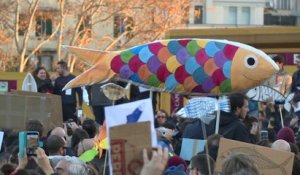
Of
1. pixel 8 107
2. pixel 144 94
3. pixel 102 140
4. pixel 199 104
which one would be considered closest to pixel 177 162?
pixel 102 140

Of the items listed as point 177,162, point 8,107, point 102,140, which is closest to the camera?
point 177,162

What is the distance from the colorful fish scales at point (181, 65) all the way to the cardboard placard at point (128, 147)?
17.2ft

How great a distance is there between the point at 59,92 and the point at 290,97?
396 cm

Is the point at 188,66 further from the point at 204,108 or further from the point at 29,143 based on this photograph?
the point at 29,143

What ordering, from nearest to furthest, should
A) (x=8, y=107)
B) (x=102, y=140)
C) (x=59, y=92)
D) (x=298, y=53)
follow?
(x=102, y=140) < (x=8, y=107) < (x=59, y=92) < (x=298, y=53)

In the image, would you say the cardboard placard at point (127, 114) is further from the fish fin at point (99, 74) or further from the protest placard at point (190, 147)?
the fish fin at point (99, 74)

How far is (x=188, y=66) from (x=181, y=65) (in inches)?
3.3

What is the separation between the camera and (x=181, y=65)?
11.6m

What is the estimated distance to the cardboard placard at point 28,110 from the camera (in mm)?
13844

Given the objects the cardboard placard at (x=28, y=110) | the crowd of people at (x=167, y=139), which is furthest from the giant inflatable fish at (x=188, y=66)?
the cardboard placard at (x=28, y=110)

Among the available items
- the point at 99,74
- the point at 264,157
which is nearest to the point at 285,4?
the point at 99,74

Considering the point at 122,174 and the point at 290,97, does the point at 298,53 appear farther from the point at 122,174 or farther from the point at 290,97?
the point at 122,174

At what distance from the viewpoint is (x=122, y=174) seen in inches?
239

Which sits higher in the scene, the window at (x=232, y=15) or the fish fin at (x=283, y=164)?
the window at (x=232, y=15)
